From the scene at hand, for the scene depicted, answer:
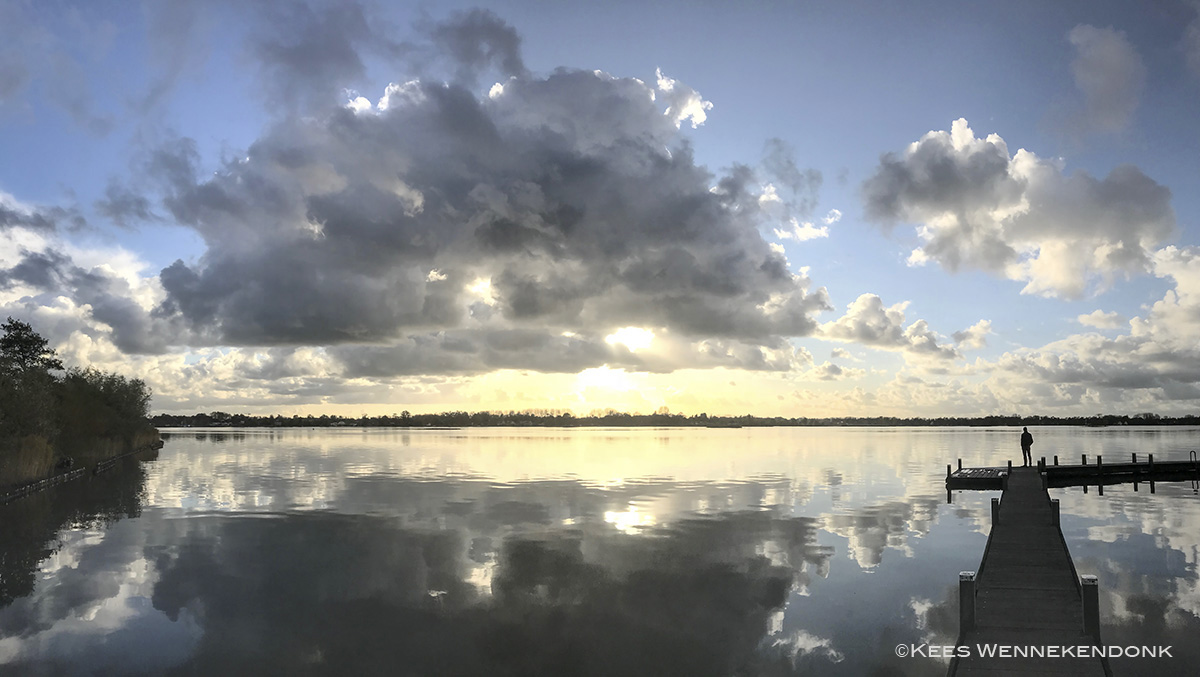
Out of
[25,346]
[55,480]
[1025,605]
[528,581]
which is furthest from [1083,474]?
[25,346]

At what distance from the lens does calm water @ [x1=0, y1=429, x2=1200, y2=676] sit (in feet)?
55.5

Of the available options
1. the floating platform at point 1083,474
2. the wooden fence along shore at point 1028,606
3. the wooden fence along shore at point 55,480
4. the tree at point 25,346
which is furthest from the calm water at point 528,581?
the tree at point 25,346

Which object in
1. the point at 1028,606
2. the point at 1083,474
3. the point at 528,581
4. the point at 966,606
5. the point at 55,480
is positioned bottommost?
the point at 55,480

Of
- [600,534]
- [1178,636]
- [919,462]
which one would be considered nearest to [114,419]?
[600,534]

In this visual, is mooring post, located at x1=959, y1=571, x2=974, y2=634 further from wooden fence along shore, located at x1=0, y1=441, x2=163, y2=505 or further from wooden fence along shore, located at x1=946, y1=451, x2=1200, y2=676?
wooden fence along shore, located at x1=0, y1=441, x2=163, y2=505

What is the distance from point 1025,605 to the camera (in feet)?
58.3

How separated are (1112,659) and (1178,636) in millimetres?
3087

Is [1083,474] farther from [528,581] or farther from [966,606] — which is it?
[528,581]

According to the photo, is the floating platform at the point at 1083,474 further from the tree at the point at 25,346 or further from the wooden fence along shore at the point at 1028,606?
the tree at the point at 25,346

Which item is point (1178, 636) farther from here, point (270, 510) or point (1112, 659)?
point (270, 510)

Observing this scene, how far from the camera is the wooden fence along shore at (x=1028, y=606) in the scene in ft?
48.0

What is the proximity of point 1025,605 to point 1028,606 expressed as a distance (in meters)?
0.08

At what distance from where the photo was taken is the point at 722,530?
1335 inches

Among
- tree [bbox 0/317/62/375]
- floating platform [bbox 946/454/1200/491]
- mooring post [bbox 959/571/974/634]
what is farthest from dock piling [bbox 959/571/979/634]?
tree [bbox 0/317/62/375]
